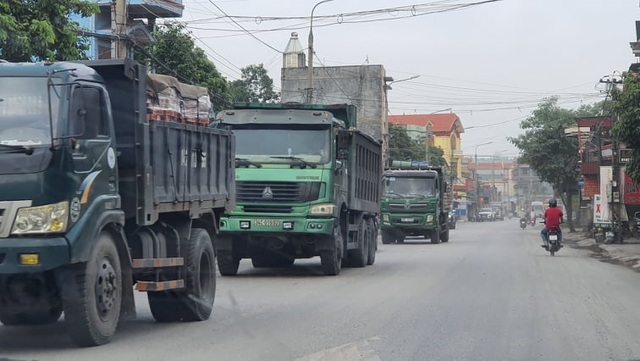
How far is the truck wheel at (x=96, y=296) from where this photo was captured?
300 inches

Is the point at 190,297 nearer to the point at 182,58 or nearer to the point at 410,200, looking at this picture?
the point at 182,58

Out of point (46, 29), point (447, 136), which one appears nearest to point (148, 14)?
point (46, 29)

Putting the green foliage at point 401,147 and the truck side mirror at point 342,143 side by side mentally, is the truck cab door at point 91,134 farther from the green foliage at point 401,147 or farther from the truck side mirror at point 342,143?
the green foliage at point 401,147

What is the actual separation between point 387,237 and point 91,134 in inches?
1050

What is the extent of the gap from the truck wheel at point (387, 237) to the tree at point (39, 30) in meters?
19.6

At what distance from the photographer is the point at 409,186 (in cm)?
3216

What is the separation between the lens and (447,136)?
12094cm

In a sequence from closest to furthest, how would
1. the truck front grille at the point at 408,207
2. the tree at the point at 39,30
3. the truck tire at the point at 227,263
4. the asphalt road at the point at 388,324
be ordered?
the asphalt road at the point at 388,324 → the tree at the point at 39,30 → the truck tire at the point at 227,263 → the truck front grille at the point at 408,207

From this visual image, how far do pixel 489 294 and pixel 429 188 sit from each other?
Answer: 1859 cm

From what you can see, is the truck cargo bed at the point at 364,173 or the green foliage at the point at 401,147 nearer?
the truck cargo bed at the point at 364,173

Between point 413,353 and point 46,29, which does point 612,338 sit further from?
point 46,29

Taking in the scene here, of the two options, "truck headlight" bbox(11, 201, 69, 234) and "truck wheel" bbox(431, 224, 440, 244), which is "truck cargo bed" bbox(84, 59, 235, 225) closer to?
"truck headlight" bbox(11, 201, 69, 234)

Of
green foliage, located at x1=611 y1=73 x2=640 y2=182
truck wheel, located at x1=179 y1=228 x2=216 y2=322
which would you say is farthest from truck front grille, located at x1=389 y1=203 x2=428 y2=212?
truck wheel, located at x1=179 y1=228 x2=216 y2=322

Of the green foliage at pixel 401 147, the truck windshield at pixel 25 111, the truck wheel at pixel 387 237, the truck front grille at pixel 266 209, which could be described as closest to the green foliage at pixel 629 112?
the truck front grille at pixel 266 209
